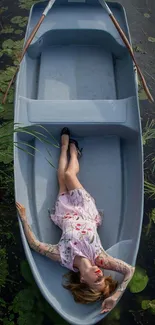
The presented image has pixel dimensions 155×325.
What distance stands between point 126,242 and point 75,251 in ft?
1.40

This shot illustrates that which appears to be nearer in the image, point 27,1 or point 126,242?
point 126,242

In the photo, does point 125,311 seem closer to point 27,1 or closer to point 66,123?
point 66,123

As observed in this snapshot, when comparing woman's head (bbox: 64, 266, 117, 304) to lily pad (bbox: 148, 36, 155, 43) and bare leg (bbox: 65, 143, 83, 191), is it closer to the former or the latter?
bare leg (bbox: 65, 143, 83, 191)

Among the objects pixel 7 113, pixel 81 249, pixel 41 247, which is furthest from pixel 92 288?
pixel 7 113

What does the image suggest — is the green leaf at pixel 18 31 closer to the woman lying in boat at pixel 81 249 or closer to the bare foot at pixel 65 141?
the bare foot at pixel 65 141

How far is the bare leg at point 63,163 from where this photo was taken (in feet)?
12.2

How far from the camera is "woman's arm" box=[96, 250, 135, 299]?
9.95ft

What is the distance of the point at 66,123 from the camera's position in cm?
395

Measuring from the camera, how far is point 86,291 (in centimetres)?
300

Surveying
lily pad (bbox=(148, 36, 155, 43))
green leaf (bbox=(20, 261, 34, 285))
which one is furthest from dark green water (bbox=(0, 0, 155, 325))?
lily pad (bbox=(148, 36, 155, 43))

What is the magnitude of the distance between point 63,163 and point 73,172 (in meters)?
0.18

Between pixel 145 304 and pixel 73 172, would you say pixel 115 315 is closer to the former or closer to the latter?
pixel 145 304

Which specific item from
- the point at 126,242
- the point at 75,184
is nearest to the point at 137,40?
the point at 75,184

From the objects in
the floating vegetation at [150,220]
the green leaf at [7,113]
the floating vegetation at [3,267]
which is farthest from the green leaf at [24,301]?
the green leaf at [7,113]
